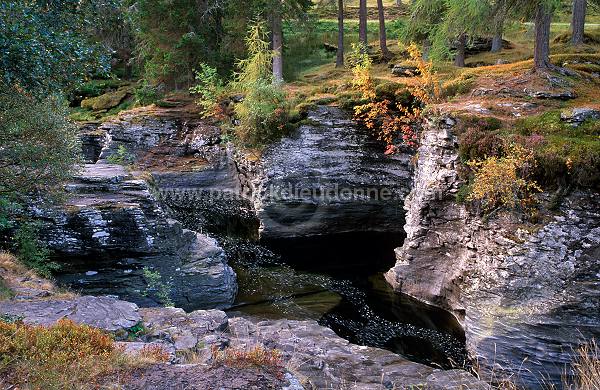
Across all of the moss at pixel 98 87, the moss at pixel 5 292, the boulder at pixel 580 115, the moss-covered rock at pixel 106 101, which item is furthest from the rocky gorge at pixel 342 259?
the moss at pixel 98 87

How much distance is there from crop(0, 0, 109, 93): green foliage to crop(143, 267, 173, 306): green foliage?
6.61 meters

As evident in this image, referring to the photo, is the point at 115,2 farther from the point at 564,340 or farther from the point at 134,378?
the point at 564,340

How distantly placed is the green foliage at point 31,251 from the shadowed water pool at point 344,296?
228 inches

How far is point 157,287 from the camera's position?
14344 mm

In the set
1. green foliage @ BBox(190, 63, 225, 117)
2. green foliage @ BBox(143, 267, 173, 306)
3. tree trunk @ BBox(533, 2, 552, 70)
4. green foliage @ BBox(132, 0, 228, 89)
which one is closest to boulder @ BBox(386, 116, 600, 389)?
tree trunk @ BBox(533, 2, 552, 70)

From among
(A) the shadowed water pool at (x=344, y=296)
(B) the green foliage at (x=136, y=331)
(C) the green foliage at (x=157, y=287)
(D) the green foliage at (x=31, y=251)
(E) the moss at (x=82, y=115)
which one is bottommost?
(A) the shadowed water pool at (x=344, y=296)

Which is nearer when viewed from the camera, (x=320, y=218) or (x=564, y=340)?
(x=564, y=340)

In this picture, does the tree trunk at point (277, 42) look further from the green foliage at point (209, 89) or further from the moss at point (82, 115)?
the moss at point (82, 115)

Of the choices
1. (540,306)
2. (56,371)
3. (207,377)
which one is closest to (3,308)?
(56,371)

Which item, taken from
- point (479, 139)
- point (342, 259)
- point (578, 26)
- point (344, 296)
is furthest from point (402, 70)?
point (344, 296)

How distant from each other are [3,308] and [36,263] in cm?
417

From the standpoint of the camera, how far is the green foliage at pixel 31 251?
40.5 feet

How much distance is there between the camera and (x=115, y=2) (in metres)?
8.87

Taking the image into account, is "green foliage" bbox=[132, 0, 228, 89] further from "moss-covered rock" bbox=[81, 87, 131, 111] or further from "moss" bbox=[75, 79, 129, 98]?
"moss" bbox=[75, 79, 129, 98]
